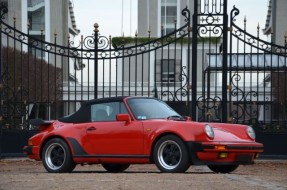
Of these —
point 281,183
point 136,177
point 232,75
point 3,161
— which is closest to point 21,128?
point 3,161

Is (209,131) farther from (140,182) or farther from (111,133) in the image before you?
(140,182)

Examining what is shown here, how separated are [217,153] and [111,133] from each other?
6.43 feet

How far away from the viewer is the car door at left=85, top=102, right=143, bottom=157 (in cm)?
1264

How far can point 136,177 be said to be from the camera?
35.3 feet

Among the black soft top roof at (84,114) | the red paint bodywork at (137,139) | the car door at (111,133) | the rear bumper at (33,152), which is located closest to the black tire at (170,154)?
the red paint bodywork at (137,139)

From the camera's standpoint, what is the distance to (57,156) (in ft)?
44.0

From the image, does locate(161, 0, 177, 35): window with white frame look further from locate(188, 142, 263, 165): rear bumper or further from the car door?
locate(188, 142, 263, 165): rear bumper

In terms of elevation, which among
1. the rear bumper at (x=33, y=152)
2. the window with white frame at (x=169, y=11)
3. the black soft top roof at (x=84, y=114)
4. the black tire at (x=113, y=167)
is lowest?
the black tire at (x=113, y=167)

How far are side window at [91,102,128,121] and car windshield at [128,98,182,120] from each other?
0.20 metres

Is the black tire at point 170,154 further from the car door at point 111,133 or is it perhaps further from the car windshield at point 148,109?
the car windshield at point 148,109

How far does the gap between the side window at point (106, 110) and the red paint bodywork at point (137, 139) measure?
0.16m

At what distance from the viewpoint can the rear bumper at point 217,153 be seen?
1196 cm

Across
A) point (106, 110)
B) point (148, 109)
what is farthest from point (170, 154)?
point (106, 110)

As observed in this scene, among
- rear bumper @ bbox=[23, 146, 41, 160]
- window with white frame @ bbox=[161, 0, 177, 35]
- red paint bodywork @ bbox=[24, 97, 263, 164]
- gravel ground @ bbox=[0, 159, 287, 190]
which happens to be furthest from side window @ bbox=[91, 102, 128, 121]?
window with white frame @ bbox=[161, 0, 177, 35]
